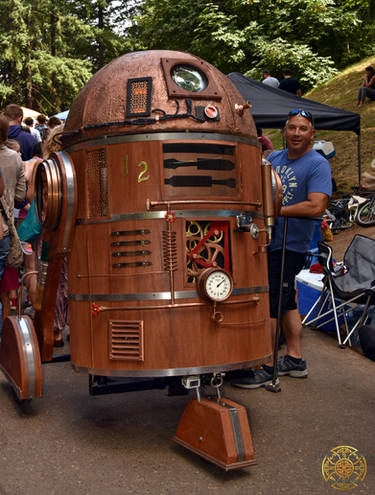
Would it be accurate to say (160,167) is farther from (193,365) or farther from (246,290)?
(193,365)

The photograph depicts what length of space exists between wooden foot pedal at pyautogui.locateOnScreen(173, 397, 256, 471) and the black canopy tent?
749 centimetres

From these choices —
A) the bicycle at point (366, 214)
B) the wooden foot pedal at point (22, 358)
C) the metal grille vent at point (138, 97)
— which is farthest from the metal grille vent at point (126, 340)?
the bicycle at point (366, 214)

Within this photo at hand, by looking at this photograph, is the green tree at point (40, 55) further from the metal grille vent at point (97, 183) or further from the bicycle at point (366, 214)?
the metal grille vent at point (97, 183)

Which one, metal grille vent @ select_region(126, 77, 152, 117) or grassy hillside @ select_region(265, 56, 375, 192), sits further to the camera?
grassy hillside @ select_region(265, 56, 375, 192)

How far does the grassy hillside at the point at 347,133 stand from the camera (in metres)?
17.5

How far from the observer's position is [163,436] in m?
4.23

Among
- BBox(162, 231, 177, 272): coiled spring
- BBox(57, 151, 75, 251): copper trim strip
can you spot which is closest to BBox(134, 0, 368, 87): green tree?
BBox(57, 151, 75, 251): copper trim strip

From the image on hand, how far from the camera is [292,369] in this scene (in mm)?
5594

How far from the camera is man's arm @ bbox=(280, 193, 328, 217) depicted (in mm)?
4973

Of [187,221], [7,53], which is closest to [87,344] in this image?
[187,221]

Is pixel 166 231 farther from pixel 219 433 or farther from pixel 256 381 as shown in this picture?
pixel 256 381

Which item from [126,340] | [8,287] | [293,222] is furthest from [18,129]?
[126,340]

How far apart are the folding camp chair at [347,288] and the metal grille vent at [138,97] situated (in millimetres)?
3415

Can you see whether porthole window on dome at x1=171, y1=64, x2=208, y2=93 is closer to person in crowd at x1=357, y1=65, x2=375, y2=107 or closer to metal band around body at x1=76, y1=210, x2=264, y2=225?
metal band around body at x1=76, y1=210, x2=264, y2=225
